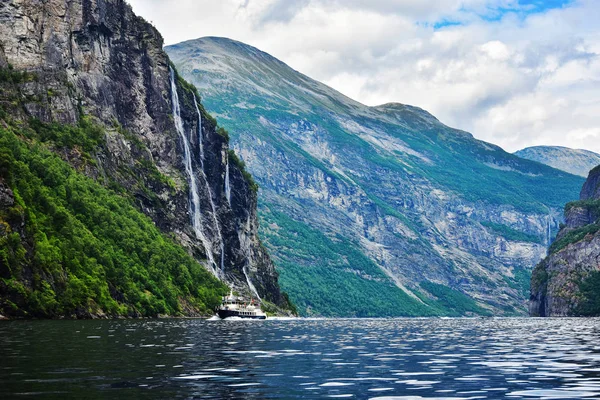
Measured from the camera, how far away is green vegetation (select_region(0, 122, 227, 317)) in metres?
106

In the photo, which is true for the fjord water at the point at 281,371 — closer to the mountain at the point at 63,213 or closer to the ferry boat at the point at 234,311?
the mountain at the point at 63,213

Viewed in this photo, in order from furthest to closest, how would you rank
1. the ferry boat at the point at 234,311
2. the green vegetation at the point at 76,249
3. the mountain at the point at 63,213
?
the ferry boat at the point at 234,311 < the mountain at the point at 63,213 < the green vegetation at the point at 76,249

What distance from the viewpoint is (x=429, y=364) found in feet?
153

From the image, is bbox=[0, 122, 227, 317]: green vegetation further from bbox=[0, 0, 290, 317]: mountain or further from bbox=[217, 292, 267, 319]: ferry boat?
bbox=[217, 292, 267, 319]: ferry boat

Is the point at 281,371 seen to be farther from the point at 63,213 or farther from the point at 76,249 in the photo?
the point at 63,213

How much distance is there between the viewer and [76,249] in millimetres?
133250

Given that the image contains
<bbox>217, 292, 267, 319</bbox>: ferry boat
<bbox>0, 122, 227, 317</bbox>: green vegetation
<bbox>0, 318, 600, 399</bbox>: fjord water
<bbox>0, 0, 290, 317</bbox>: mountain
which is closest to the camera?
<bbox>0, 318, 600, 399</bbox>: fjord water

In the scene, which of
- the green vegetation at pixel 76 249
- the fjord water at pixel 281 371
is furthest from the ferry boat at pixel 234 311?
the fjord water at pixel 281 371

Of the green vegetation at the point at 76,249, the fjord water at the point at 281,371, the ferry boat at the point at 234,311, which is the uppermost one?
the green vegetation at the point at 76,249

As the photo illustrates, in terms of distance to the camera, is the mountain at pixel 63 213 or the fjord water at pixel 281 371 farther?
the mountain at pixel 63 213

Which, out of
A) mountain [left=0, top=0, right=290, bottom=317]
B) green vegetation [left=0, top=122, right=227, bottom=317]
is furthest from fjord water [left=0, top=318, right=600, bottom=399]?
mountain [left=0, top=0, right=290, bottom=317]

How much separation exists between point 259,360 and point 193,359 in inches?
170

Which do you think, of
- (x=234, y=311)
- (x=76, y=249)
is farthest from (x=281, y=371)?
(x=234, y=311)

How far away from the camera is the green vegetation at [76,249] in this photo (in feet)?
347
